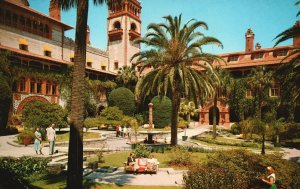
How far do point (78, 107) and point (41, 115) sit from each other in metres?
15.1

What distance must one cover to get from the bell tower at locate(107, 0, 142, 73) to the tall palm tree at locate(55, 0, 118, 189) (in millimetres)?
42009

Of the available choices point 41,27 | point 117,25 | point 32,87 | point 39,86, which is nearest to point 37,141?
point 32,87

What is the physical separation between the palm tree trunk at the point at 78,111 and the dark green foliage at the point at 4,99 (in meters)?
19.3

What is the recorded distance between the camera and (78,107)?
889 cm

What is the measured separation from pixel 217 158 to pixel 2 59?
77.2 ft

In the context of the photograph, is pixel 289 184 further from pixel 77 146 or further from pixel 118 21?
pixel 118 21

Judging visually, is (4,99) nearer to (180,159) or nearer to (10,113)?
(10,113)

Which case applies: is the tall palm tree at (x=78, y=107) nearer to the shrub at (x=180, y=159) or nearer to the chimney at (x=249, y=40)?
the shrub at (x=180, y=159)

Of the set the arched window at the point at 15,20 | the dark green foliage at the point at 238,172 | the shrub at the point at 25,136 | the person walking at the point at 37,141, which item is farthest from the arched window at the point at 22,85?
the dark green foliage at the point at 238,172

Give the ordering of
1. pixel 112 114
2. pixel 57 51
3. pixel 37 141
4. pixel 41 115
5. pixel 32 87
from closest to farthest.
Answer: pixel 37 141 → pixel 41 115 → pixel 32 87 → pixel 112 114 → pixel 57 51

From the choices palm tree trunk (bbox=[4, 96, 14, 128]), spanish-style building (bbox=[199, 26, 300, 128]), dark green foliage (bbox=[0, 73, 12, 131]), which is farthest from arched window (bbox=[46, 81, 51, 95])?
spanish-style building (bbox=[199, 26, 300, 128])

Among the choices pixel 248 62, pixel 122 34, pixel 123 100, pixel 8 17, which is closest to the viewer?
pixel 8 17

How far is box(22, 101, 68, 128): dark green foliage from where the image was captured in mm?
21798

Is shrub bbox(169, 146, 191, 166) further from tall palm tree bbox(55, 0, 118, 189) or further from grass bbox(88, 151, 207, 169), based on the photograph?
tall palm tree bbox(55, 0, 118, 189)
